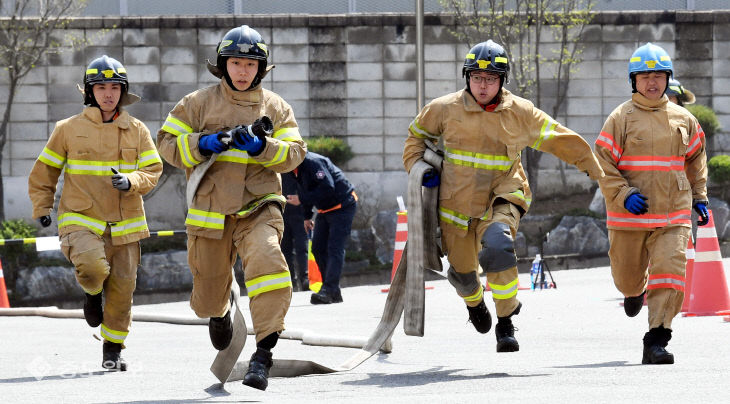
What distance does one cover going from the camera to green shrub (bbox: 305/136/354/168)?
2145 cm

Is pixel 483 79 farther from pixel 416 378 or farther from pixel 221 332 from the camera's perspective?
pixel 221 332

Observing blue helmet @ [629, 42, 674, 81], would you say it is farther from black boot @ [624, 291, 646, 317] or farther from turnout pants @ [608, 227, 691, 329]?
black boot @ [624, 291, 646, 317]

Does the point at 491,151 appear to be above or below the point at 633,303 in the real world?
above

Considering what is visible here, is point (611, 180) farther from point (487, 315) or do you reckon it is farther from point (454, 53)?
point (454, 53)

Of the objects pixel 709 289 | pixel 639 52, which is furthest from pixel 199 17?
pixel 639 52

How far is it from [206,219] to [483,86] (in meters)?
1.95

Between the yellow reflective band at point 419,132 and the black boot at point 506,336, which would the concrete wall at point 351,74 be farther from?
the black boot at point 506,336

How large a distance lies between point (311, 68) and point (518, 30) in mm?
3089

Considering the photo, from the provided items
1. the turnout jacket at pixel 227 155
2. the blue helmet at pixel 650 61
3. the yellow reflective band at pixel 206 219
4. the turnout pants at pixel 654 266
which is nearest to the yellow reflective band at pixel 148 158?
the turnout jacket at pixel 227 155

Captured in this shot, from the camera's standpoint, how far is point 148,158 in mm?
9820

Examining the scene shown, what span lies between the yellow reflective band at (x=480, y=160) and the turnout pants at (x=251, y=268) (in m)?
1.40

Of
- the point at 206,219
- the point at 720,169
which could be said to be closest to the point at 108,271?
the point at 206,219

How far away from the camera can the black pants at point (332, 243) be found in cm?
1534

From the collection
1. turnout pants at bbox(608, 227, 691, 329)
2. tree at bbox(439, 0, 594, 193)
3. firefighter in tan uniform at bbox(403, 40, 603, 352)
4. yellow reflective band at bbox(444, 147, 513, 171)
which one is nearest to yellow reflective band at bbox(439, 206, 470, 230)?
firefighter in tan uniform at bbox(403, 40, 603, 352)
